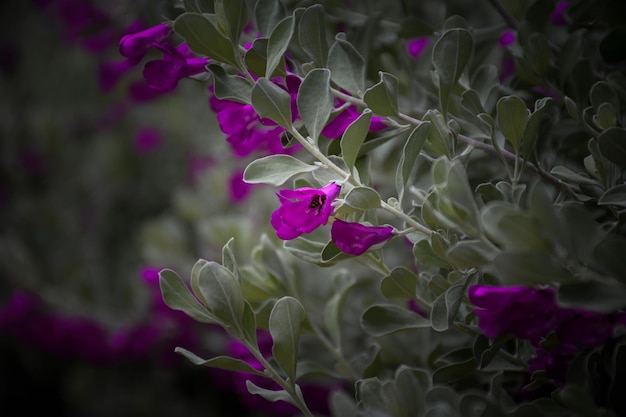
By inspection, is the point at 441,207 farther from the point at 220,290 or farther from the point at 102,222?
the point at 102,222

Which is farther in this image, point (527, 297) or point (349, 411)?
point (349, 411)

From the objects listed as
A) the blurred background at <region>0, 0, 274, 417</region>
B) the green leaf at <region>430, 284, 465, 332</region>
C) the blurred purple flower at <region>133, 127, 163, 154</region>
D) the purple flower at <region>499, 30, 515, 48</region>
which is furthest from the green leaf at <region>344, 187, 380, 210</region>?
the blurred purple flower at <region>133, 127, 163, 154</region>

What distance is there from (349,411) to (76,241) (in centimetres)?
164

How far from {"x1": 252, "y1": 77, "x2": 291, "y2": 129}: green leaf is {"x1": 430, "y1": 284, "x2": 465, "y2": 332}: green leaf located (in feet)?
0.75

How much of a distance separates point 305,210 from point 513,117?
8.9 inches

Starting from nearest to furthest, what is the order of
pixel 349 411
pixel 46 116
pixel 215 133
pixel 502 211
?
pixel 502 211 < pixel 349 411 < pixel 215 133 < pixel 46 116

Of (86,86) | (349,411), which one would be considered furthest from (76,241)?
(349,411)

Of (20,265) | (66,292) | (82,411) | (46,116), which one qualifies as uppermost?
(46,116)

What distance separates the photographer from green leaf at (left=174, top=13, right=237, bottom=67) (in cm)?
49

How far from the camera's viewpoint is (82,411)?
1.93m

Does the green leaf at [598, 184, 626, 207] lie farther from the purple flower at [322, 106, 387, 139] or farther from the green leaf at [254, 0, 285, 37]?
the green leaf at [254, 0, 285, 37]

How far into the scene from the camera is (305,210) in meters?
0.48

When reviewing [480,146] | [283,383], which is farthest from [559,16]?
[283,383]

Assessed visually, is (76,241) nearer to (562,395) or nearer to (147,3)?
(147,3)
